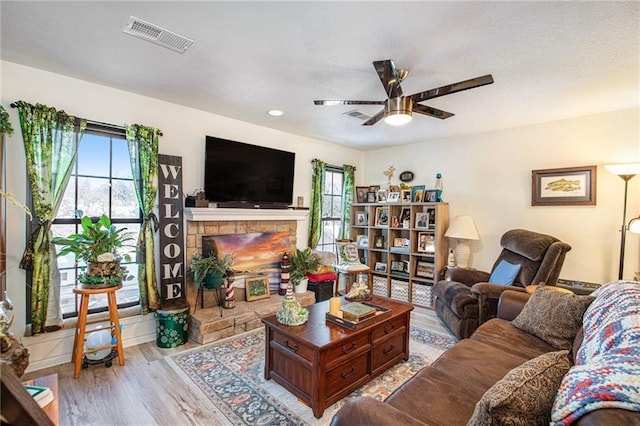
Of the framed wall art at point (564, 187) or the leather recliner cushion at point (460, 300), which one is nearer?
the leather recliner cushion at point (460, 300)

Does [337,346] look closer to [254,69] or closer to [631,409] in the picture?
[631,409]

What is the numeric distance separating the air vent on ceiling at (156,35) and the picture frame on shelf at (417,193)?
3.61 metres

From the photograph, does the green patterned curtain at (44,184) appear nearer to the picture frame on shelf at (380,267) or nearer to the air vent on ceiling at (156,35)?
the air vent on ceiling at (156,35)

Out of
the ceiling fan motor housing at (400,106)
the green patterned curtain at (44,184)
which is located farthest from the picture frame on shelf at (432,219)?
the green patterned curtain at (44,184)

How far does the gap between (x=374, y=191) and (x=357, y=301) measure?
A: 2.70 m

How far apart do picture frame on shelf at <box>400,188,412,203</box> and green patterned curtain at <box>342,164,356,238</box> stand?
98 centimetres

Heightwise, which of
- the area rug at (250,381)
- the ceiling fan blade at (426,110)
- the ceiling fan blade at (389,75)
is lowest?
the area rug at (250,381)

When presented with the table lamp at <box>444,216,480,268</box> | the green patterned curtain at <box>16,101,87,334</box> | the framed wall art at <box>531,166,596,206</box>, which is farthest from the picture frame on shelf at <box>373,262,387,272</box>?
the green patterned curtain at <box>16,101,87,334</box>

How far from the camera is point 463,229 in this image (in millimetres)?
Answer: 4199

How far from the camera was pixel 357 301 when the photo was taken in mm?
2930

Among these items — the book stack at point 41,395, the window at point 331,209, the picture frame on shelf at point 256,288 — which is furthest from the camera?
the window at point 331,209

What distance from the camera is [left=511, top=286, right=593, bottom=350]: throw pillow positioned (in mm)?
2111

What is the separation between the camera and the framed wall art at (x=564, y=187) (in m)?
3.54

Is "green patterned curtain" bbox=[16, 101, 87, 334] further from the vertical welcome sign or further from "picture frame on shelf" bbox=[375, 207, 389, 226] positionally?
"picture frame on shelf" bbox=[375, 207, 389, 226]
